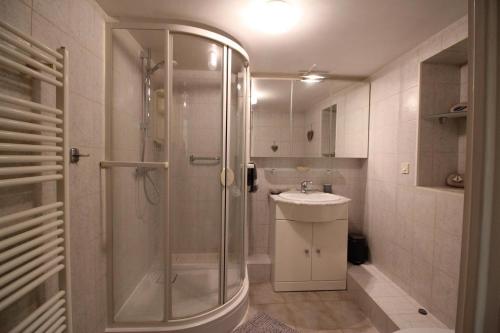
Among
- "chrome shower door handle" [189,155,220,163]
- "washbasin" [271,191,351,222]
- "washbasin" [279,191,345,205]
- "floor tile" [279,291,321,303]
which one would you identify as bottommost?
"floor tile" [279,291,321,303]

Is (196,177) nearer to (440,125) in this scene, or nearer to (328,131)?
(328,131)

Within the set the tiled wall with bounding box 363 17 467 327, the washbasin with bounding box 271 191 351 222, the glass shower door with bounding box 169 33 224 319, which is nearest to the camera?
the tiled wall with bounding box 363 17 467 327

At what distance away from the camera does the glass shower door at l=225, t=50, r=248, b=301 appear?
1.70 m

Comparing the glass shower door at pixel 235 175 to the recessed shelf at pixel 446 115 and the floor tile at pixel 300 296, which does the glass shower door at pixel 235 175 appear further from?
the recessed shelf at pixel 446 115

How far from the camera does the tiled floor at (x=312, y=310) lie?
1712 millimetres

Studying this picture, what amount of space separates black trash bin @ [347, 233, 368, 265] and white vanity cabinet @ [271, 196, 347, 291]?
0.23 metres

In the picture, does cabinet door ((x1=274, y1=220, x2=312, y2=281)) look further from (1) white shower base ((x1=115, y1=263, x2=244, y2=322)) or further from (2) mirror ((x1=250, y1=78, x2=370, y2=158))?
(2) mirror ((x1=250, y1=78, x2=370, y2=158))

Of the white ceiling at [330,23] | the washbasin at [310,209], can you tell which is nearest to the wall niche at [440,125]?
the white ceiling at [330,23]

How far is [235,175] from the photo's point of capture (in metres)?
1.80

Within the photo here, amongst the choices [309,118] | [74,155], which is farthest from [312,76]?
[74,155]

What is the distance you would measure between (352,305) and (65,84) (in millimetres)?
2472

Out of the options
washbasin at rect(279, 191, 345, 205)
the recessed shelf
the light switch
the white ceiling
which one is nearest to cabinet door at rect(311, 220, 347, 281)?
washbasin at rect(279, 191, 345, 205)

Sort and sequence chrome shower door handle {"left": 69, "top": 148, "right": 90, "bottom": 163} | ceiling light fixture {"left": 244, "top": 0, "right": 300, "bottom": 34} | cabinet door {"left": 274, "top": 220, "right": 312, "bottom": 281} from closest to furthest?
chrome shower door handle {"left": 69, "top": 148, "right": 90, "bottom": 163} → ceiling light fixture {"left": 244, "top": 0, "right": 300, "bottom": 34} → cabinet door {"left": 274, "top": 220, "right": 312, "bottom": 281}

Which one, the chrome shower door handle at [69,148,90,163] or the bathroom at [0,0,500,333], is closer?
the bathroom at [0,0,500,333]
